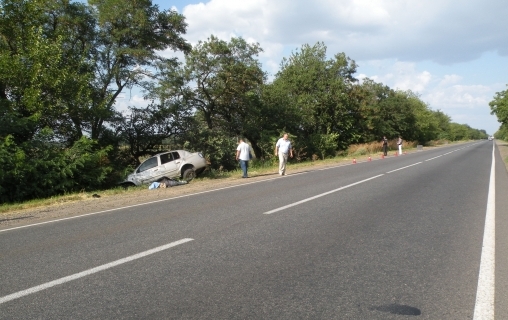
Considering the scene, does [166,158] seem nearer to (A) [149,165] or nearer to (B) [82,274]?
(A) [149,165]

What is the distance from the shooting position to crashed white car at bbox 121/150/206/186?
18453 mm

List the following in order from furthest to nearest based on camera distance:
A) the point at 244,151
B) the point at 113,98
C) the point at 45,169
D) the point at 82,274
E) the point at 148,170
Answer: the point at 113,98 → the point at 148,170 → the point at 244,151 → the point at 45,169 → the point at 82,274

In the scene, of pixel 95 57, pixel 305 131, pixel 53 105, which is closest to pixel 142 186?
pixel 53 105


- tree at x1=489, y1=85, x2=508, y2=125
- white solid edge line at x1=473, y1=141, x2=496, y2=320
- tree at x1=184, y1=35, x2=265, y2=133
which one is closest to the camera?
white solid edge line at x1=473, y1=141, x2=496, y2=320

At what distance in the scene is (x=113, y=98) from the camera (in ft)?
74.3

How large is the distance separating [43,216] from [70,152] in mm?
7877

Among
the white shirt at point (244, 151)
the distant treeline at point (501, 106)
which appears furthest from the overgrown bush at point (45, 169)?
the distant treeline at point (501, 106)

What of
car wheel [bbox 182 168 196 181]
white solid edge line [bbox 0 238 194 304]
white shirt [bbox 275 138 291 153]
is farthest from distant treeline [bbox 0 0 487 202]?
white solid edge line [bbox 0 238 194 304]

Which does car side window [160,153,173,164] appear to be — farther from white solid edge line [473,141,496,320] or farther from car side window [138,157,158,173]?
white solid edge line [473,141,496,320]

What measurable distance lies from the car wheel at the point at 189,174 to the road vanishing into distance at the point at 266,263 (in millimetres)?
9208

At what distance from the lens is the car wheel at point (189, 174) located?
19.0 m

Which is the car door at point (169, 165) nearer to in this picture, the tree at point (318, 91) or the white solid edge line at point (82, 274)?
the white solid edge line at point (82, 274)

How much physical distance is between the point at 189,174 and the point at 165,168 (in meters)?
1.14

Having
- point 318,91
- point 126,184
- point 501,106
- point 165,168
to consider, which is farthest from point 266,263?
point 501,106
